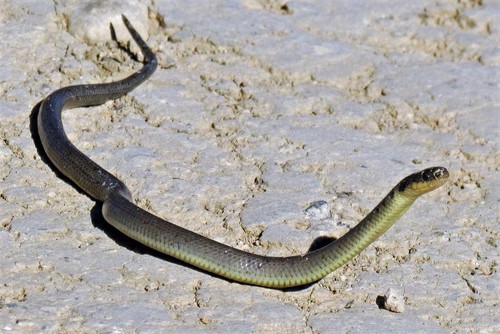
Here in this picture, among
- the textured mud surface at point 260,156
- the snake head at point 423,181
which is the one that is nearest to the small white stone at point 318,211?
the textured mud surface at point 260,156

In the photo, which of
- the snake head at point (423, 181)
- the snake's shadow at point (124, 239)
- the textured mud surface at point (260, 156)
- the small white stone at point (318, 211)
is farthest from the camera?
the small white stone at point (318, 211)

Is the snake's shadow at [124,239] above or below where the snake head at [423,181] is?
below

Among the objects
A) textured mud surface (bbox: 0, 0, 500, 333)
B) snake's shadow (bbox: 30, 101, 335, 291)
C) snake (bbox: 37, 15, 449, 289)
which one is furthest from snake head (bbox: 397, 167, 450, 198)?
snake's shadow (bbox: 30, 101, 335, 291)

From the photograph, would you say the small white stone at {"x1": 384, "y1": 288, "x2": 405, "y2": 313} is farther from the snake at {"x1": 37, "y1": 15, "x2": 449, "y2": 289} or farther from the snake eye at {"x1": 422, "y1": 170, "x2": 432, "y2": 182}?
the snake eye at {"x1": 422, "y1": 170, "x2": 432, "y2": 182}

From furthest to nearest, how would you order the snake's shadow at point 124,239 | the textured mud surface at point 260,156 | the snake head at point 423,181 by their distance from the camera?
the snake's shadow at point 124,239, the snake head at point 423,181, the textured mud surface at point 260,156

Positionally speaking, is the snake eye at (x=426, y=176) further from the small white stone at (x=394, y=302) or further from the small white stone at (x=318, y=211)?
the small white stone at (x=318, y=211)

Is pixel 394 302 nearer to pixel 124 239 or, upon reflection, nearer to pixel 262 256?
pixel 262 256

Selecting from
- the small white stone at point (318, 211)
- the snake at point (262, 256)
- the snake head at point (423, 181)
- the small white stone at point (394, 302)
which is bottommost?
the small white stone at point (394, 302)

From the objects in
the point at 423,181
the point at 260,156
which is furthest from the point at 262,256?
the point at 260,156
